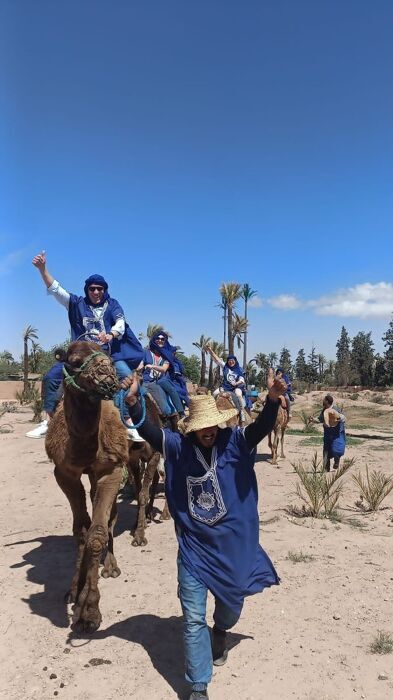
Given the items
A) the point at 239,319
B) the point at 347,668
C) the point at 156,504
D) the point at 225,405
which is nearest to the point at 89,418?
the point at 347,668

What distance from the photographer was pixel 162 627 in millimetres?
4312

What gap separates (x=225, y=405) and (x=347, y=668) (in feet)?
25.0

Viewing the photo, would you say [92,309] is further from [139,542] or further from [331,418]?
[331,418]

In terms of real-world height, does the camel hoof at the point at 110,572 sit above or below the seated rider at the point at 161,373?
below

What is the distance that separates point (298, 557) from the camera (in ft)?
18.6

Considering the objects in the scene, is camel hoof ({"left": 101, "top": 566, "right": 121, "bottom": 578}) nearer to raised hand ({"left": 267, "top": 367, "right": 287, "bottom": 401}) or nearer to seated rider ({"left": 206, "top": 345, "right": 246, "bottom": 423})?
raised hand ({"left": 267, "top": 367, "right": 287, "bottom": 401})

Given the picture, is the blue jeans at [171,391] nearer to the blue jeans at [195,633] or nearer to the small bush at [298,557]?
the small bush at [298,557]

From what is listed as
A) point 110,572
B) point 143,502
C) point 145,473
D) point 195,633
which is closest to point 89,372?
point 195,633

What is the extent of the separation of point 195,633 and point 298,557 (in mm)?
2579

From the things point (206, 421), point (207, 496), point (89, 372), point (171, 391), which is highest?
point (89, 372)

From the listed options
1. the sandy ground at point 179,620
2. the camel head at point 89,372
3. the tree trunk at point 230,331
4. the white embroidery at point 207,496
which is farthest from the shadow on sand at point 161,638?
the tree trunk at point 230,331

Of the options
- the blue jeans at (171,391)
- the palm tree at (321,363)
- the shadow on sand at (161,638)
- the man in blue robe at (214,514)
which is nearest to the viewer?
the man in blue robe at (214,514)

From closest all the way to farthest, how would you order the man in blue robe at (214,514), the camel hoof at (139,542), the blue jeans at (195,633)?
the blue jeans at (195,633)
the man in blue robe at (214,514)
the camel hoof at (139,542)

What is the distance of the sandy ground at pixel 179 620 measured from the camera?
3535 mm
